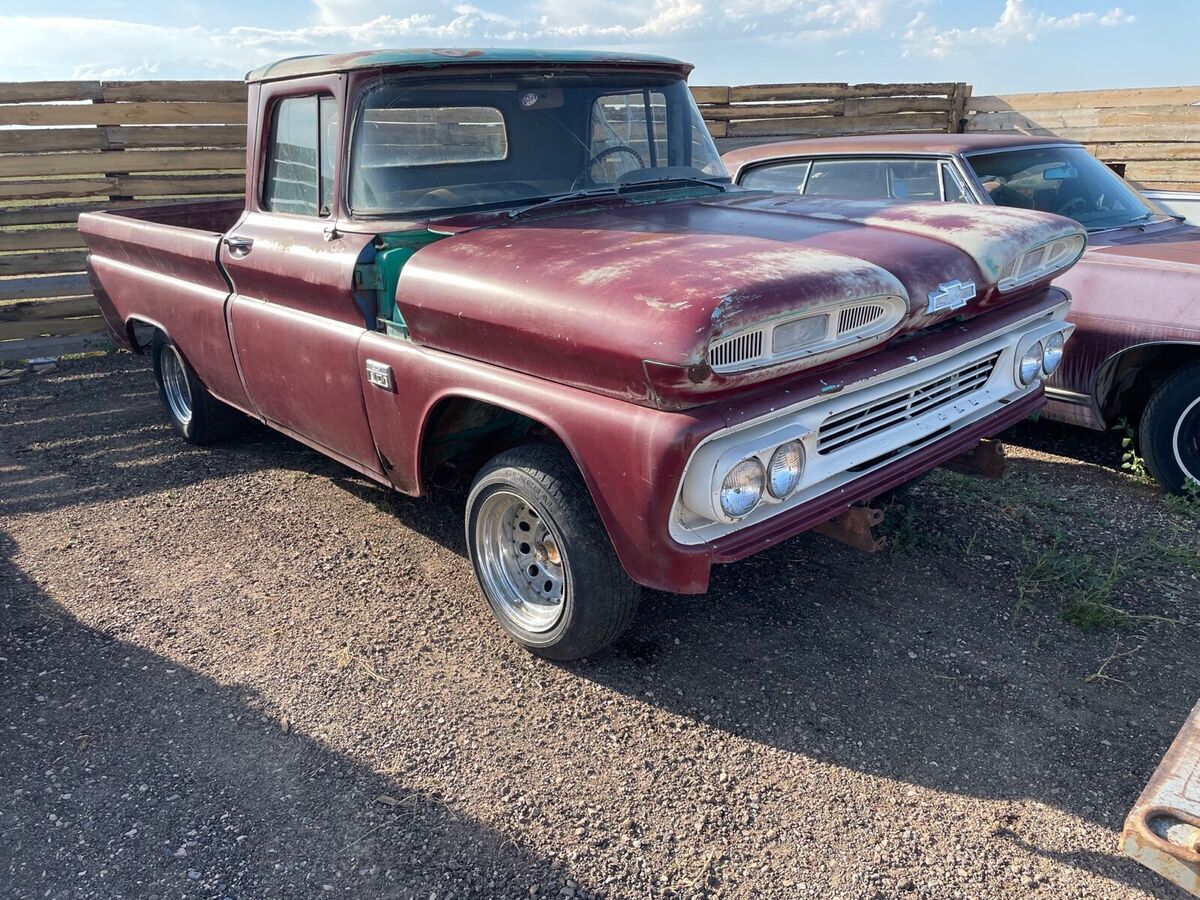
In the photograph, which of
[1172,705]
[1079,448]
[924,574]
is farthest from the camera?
[1079,448]

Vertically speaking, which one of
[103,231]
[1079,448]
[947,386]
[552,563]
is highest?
[103,231]

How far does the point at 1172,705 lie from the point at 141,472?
4.77 m

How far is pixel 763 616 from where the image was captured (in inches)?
130

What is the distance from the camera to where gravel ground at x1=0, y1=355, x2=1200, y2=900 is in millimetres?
2301

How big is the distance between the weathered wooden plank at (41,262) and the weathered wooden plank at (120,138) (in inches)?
A: 30.9

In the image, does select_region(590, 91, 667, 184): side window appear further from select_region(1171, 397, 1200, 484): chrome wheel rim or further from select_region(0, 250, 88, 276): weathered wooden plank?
select_region(0, 250, 88, 276): weathered wooden plank

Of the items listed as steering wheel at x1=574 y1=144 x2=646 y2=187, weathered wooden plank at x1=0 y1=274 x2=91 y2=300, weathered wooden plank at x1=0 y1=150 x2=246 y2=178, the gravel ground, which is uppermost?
steering wheel at x1=574 y1=144 x2=646 y2=187

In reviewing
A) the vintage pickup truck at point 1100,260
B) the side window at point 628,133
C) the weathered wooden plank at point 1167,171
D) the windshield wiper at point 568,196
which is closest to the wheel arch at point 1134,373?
the vintage pickup truck at point 1100,260

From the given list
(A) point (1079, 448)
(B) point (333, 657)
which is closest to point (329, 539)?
(B) point (333, 657)

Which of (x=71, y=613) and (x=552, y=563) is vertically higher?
(x=552, y=563)

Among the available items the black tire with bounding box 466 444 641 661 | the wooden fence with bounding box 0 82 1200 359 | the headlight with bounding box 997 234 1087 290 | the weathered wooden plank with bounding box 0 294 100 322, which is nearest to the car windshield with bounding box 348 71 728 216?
the black tire with bounding box 466 444 641 661

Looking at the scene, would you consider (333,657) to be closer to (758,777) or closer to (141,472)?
(758,777)

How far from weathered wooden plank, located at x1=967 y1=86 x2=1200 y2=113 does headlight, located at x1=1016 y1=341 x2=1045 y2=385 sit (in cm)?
741

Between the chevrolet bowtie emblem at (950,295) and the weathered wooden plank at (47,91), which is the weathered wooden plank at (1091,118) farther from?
the weathered wooden plank at (47,91)
